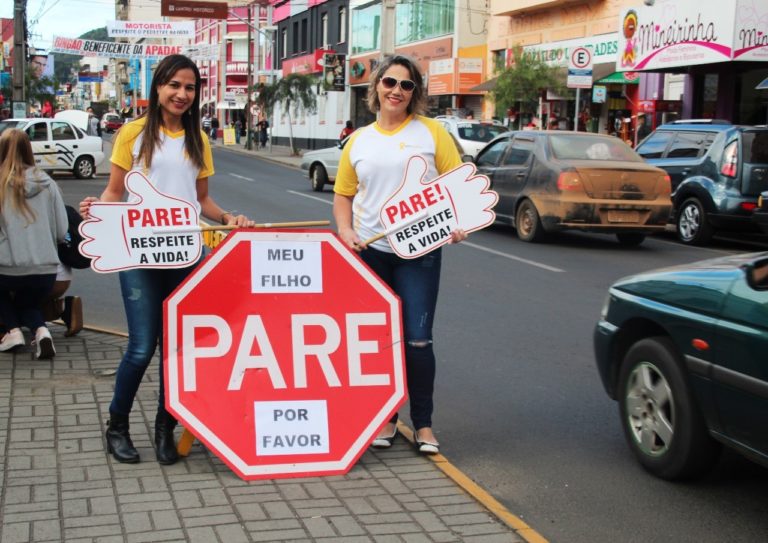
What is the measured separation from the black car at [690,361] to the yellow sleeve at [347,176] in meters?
1.45

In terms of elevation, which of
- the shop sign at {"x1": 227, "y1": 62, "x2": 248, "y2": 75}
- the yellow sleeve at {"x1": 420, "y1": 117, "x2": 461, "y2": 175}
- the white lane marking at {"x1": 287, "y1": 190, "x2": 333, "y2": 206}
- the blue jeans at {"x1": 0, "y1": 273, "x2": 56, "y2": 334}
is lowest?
the white lane marking at {"x1": 287, "y1": 190, "x2": 333, "y2": 206}

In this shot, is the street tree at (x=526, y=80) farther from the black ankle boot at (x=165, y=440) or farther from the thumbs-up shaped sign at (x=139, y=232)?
the black ankle boot at (x=165, y=440)

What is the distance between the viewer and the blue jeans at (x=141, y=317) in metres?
4.76

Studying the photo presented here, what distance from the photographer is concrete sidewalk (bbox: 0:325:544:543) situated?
4051 millimetres

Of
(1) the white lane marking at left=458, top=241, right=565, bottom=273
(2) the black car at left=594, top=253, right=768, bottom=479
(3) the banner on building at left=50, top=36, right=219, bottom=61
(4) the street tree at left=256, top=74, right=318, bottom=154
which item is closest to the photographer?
(2) the black car at left=594, top=253, right=768, bottom=479

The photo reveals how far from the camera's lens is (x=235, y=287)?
4.84 m

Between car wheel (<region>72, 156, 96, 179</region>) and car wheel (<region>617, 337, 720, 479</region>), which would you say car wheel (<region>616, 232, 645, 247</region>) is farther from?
car wheel (<region>72, 156, 96, 179</region>)

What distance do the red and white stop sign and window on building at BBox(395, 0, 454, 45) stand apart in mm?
36645

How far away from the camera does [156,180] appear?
4781mm

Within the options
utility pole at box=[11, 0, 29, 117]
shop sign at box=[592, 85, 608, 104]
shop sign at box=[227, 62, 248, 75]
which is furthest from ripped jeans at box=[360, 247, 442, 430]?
shop sign at box=[227, 62, 248, 75]

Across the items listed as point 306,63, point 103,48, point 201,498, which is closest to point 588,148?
point 201,498

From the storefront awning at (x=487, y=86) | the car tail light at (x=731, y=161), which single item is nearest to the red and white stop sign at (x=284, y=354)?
the car tail light at (x=731, y=161)

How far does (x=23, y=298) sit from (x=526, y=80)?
24863 millimetres

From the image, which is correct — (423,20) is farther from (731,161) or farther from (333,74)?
(731,161)
